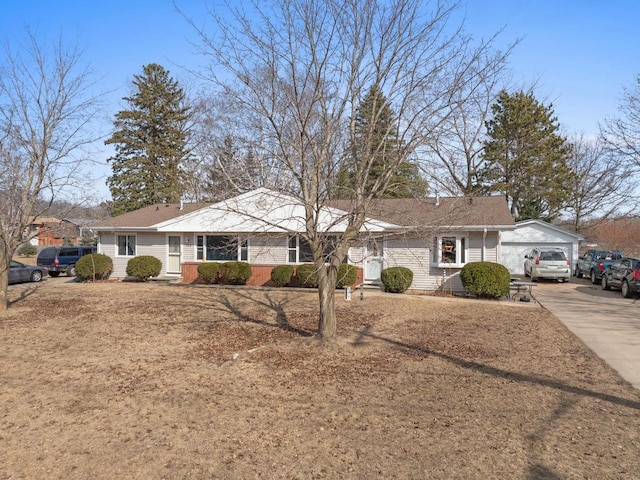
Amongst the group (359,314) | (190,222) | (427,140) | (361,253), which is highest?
(427,140)

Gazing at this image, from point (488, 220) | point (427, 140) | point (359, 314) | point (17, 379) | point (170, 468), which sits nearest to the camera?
point (170, 468)

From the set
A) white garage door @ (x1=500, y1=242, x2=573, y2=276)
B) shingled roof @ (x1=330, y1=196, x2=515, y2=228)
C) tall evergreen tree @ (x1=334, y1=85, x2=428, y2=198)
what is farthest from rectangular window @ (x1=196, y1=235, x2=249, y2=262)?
white garage door @ (x1=500, y1=242, x2=573, y2=276)

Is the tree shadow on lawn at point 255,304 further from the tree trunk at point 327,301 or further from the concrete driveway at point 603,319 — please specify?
the concrete driveway at point 603,319

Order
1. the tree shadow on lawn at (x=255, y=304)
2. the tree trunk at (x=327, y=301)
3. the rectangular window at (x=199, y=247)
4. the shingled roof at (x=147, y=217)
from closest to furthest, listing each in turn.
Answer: the tree trunk at (x=327, y=301)
the tree shadow on lawn at (x=255, y=304)
the rectangular window at (x=199, y=247)
the shingled roof at (x=147, y=217)

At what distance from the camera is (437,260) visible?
16.8 m

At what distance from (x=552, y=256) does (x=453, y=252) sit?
7457 mm

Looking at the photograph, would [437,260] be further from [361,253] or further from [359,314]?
[359,314]

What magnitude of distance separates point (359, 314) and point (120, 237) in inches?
555

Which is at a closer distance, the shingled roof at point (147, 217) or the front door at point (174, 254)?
the front door at point (174, 254)

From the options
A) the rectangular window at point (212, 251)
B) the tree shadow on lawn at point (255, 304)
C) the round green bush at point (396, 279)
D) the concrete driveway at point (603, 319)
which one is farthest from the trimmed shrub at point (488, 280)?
the rectangular window at point (212, 251)

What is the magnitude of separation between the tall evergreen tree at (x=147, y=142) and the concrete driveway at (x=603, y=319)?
1088 inches

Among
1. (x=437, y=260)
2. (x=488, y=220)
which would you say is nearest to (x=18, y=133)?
(x=437, y=260)

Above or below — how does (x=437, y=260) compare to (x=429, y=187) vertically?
below

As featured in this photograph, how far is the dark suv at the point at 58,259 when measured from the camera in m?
24.3
